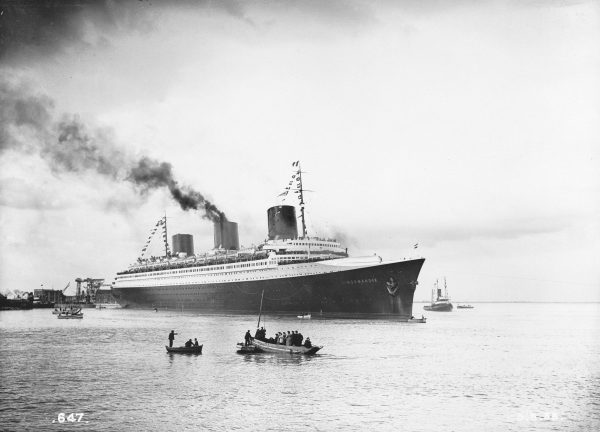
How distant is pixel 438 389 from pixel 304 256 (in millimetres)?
44031

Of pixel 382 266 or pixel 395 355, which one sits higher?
pixel 382 266

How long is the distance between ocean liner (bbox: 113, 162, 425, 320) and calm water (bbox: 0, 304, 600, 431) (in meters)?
17.8

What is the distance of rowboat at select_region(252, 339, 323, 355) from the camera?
104 ft

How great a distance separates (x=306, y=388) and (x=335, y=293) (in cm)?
3697

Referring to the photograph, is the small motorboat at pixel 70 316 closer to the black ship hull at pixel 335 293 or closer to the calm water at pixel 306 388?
the black ship hull at pixel 335 293

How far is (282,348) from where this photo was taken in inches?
1289

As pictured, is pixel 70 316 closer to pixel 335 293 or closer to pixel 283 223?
pixel 283 223

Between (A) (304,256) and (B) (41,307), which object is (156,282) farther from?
(B) (41,307)

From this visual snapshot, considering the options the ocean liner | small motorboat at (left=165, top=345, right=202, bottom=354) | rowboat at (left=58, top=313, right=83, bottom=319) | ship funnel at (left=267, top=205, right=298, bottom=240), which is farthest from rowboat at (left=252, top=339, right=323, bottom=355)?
rowboat at (left=58, top=313, right=83, bottom=319)

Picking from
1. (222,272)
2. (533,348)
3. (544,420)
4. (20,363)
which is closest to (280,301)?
(222,272)

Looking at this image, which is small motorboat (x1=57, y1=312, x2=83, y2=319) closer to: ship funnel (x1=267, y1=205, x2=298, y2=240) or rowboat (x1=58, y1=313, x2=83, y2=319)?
rowboat (x1=58, y1=313, x2=83, y2=319)

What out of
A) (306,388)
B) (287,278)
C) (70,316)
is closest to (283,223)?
(287,278)

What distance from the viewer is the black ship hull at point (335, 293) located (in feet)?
182

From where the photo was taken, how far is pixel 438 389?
23.1m
